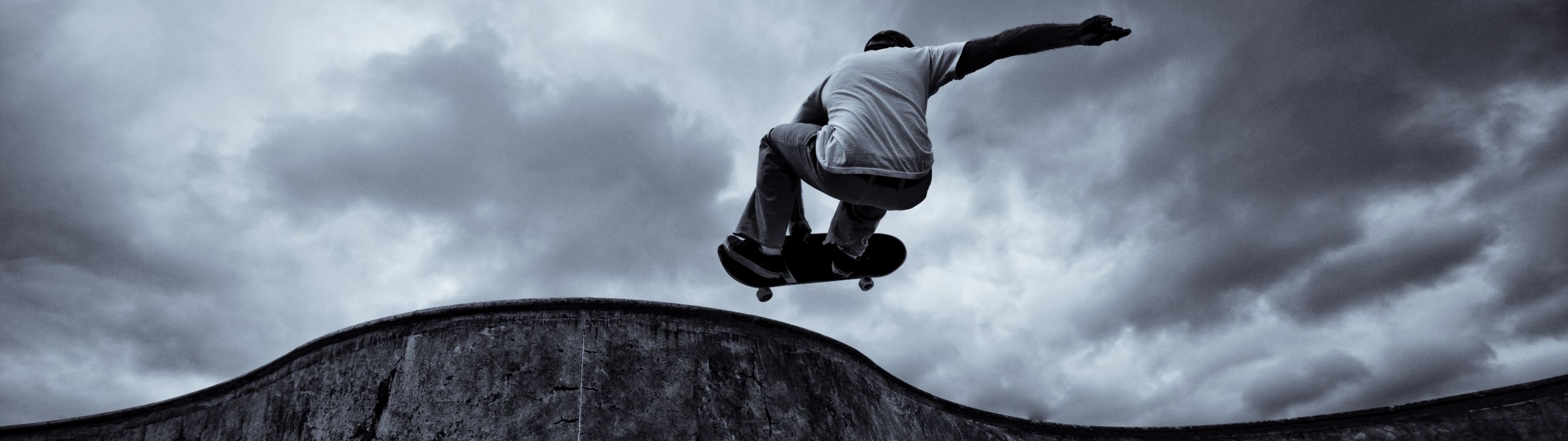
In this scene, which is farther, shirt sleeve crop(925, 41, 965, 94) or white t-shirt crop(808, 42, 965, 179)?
shirt sleeve crop(925, 41, 965, 94)

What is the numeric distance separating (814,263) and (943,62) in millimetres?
1249

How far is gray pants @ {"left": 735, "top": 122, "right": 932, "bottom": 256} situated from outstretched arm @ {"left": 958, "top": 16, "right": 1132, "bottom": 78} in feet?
2.04

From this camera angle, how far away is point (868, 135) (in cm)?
306

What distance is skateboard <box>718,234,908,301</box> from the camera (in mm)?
3900

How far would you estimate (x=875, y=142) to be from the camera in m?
3.06

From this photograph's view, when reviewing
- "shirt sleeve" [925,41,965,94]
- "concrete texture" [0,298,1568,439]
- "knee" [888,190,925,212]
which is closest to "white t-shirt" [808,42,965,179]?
"shirt sleeve" [925,41,965,94]

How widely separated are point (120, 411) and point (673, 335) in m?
6.32

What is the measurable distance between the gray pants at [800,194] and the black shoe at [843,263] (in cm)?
5

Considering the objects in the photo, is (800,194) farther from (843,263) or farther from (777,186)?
(843,263)

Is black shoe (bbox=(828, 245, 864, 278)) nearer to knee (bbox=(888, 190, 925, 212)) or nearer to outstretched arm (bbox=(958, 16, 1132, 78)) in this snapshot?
knee (bbox=(888, 190, 925, 212))

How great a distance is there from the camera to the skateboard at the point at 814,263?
12.8 feet

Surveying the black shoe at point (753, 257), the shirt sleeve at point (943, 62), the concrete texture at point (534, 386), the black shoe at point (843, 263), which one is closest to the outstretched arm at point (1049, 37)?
the shirt sleeve at point (943, 62)

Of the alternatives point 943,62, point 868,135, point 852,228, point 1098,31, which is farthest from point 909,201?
point 1098,31

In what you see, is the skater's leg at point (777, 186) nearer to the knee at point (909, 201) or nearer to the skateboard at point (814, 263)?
the skateboard at point (814, 263)
